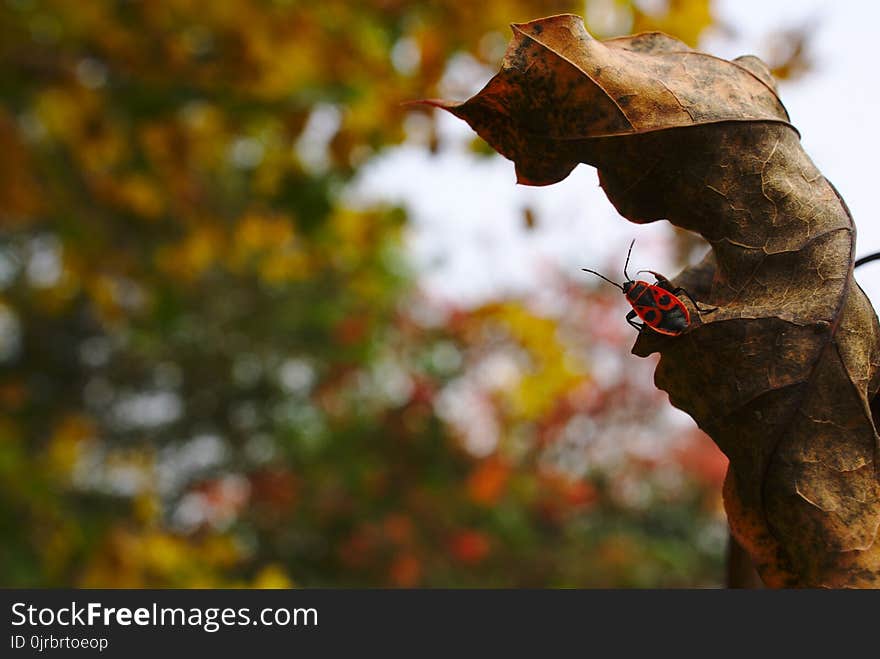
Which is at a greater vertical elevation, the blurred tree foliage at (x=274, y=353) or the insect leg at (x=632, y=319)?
the blurred tree foliage at (x=274, y=353)

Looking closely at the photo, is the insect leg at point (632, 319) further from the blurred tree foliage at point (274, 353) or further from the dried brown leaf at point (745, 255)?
the blurred tree foliage at point (274, 353)

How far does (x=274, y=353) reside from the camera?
6.34 m

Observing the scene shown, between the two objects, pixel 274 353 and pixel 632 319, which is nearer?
pixel 632 319

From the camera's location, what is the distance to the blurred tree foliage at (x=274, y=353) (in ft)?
7.38

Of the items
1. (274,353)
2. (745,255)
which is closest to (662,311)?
(745,255)

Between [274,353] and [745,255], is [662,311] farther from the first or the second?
[274,353]

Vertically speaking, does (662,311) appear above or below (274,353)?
below

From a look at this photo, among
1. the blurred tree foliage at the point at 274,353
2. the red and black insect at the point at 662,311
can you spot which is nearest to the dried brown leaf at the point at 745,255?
the red and black insect at the point at 662,311

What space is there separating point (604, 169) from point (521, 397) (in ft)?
14.3

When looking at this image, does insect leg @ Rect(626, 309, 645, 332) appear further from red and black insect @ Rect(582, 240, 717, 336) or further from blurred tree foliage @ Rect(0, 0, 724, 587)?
blurred tree foliage @ Rect(0, 0, 724, 587)

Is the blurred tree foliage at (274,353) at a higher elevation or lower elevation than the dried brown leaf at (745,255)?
higher

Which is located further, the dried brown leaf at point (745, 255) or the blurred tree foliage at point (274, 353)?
the blurred tree foliage at point (274, 353)

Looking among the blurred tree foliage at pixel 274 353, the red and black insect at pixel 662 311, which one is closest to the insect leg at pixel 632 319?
the red and black insect at pixel 662 311

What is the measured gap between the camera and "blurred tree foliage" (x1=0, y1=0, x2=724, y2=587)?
7.38ft
